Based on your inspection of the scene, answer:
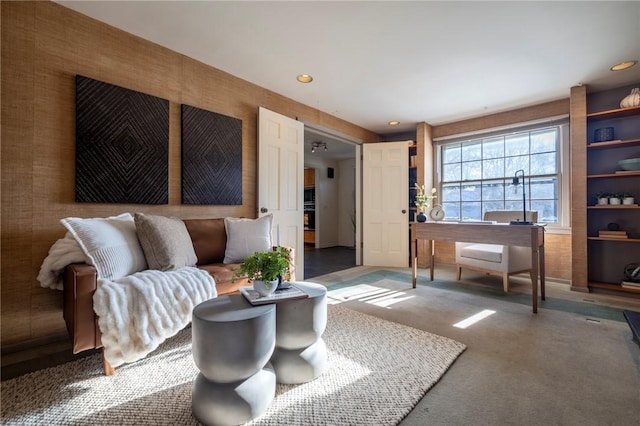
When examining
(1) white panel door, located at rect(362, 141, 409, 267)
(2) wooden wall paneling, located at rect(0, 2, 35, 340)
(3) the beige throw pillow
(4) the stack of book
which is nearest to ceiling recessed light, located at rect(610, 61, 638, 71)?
(4) the stack of book

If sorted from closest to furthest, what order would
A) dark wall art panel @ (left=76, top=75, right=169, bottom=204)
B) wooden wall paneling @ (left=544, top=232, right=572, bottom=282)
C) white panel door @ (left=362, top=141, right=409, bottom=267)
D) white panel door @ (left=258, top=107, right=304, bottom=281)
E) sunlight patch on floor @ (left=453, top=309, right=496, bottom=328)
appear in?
Answer: 1. dark wall art panel @ (left=76, top=75, right=169, bottom=204)
2. sunlight patch on floor @ (left=453, top=309, right=496, bottom=328)
3. white panel door @ (left=258, top=107, right=304, bottom=281)
4. wooden wall paneling @ (left=544, top=232, right=572, bottom=282)
5. white panel door @ (left=362, top=141, right=409, bottom=267)

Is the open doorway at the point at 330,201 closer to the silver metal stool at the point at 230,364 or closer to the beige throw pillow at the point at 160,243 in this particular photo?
the beige throw pillow at the point at 160,243

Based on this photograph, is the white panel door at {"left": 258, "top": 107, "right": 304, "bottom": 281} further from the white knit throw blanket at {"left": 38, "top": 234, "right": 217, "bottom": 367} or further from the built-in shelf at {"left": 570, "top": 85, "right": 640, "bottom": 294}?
the built-in shelf at {"left": 570, "top": 85, "right": 640, "bottom": 294}

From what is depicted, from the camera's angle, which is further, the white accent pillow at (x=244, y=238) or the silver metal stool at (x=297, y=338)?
the white accent pillow at (x=244, y=238)

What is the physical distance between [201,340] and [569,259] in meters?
4.52

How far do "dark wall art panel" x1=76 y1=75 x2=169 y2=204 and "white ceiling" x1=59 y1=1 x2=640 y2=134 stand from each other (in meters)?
0.59

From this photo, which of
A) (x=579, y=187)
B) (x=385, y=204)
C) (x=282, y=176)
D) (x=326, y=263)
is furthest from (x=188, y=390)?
(x=579, y=187)

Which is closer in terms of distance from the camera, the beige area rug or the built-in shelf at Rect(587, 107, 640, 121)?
the beige area rug

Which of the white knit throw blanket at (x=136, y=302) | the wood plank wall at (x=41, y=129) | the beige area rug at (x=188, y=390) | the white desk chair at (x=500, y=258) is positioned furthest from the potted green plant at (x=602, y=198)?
the wood plank wall at (x=41, y=129)

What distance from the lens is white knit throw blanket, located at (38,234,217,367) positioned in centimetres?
149

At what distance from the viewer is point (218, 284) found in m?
2.03

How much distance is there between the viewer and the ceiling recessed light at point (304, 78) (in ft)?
10.1

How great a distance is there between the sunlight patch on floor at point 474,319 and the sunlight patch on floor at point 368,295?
654mm

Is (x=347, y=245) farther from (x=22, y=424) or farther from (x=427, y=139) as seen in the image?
(x=22, y=424)
